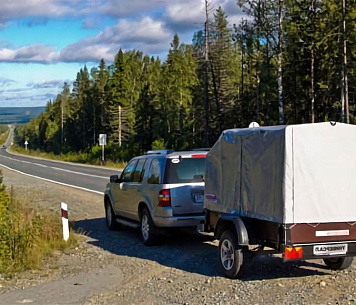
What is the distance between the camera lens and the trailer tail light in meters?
7.79

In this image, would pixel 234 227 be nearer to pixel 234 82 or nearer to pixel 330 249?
pixel 330 249

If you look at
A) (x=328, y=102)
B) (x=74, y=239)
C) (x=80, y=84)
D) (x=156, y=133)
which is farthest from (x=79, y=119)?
(x=74, y=239)

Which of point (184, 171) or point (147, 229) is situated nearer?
point (184, 171)

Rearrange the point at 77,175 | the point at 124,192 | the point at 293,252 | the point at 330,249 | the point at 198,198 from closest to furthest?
the point at 293,252, the point at 330,249, the point at 198,198, the point at 124,192, the point at 77,175

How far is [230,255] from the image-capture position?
8.76 metres

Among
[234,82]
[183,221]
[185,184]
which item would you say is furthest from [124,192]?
[234,82]

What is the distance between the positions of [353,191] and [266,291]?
1.74 metres

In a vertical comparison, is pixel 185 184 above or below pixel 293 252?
above

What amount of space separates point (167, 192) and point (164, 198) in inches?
4.8

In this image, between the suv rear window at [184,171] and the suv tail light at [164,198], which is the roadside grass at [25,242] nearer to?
the suv tail light at [164,198]

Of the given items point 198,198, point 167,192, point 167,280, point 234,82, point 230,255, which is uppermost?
point 234,82

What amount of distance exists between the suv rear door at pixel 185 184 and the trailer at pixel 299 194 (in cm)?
246

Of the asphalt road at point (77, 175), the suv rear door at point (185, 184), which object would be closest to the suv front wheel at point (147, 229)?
the suv rear door at point (185, 184)

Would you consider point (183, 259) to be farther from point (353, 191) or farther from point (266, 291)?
point (353, 191)
